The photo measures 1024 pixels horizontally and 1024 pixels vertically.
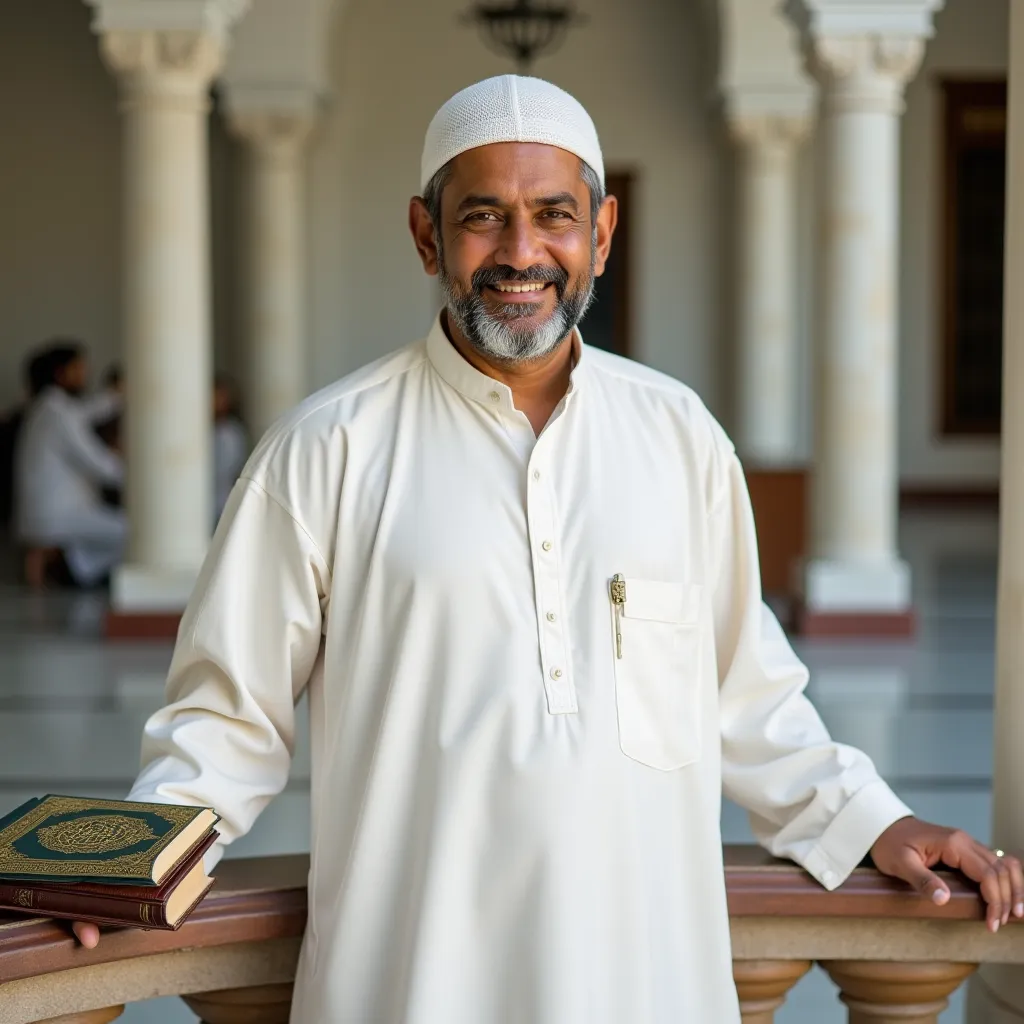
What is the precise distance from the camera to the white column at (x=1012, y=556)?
2.13m

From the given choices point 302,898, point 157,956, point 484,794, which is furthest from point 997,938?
point 157,956

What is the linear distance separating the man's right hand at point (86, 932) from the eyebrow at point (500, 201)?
2.93 ft

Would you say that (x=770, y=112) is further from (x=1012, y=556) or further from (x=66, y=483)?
(x=1012, y=556)

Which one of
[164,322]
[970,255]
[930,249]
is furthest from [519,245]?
[970,255]

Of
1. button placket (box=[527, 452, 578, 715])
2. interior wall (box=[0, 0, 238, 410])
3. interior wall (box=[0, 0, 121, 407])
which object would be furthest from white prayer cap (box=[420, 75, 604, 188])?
interior wall (box=[0, 0, 121, 407])

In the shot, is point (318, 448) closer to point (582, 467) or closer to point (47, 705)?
point (582, 467)

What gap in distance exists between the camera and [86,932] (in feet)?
5.56

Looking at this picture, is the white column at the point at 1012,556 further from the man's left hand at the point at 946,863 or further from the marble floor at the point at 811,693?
the marble floor at the point at 811,693

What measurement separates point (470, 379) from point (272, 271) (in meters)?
10.9

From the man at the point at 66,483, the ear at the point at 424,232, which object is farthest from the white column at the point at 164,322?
the ear at the point at 424,232

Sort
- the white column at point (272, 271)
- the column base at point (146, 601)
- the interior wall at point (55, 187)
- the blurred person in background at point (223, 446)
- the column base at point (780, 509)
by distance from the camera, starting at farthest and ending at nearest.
→ the interior wall at point (55, 187), the white column at point (272, 271), the blurred person in background at point (223, 446), the column base at point (780, 509), the column base at point (146, 601)

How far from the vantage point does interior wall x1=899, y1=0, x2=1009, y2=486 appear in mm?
15523

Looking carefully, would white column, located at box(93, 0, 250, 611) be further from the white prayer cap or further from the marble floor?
the white prayer cap

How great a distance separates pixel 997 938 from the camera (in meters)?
1.97
